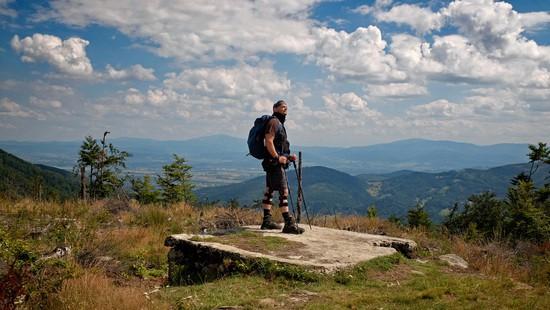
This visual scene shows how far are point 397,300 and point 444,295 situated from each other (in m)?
0.82

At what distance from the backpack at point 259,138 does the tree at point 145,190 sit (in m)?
20.2

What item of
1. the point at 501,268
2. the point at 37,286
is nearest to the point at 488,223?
the point at 501,268

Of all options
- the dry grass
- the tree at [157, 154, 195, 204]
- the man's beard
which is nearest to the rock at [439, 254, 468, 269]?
the man's beard

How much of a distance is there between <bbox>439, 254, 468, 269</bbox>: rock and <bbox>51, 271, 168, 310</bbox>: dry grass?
6830 millimetres

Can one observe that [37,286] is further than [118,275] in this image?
No

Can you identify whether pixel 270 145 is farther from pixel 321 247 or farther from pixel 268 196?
pixel 321 247

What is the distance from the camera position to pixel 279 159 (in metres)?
9.84

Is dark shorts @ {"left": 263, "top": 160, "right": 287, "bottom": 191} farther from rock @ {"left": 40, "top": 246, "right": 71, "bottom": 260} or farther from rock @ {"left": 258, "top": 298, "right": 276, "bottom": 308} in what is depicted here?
rock @ {"left": 40, "top": 246, "right": 71, "bottom": 260}

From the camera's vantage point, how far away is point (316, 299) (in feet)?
20.6

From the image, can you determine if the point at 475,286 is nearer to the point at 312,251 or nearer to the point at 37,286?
the point at 312,251

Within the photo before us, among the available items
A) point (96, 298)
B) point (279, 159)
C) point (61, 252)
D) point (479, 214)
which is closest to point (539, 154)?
point (479, 214)

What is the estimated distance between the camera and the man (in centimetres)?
984

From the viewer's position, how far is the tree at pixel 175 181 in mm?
28062

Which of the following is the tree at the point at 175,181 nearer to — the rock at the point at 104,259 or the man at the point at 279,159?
the man at the point at 279,159
